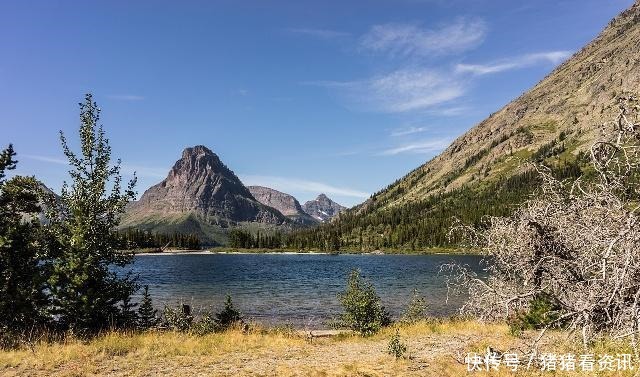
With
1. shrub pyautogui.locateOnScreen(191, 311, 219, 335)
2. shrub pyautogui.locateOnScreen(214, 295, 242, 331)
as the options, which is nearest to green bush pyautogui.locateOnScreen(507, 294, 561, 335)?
shrub pyautogui.locateOnScreen(191, 311, 219, 335)

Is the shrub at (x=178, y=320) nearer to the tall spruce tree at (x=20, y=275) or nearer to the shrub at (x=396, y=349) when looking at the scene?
the tall spruce tree at (x=20, y=275)

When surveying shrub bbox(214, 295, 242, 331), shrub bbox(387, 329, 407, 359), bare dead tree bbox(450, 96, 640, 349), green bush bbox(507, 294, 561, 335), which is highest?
bare dead tree bbox(450, 96, 640, 349)

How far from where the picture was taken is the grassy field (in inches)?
645

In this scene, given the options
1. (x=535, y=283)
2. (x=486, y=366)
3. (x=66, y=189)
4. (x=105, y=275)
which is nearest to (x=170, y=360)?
(x=105, y=275)

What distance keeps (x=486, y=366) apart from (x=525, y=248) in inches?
192

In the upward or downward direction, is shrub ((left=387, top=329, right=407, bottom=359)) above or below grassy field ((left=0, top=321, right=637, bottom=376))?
above

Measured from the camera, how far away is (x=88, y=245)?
22547 millimetres

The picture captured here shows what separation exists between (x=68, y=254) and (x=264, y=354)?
1108 cm

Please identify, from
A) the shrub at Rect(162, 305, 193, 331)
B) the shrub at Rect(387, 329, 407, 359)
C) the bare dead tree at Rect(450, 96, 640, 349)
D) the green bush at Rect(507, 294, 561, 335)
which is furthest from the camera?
the shrub at Rect(162, 305, 193, 331)

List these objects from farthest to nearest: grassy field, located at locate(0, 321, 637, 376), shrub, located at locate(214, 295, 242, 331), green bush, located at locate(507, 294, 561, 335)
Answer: shrub, located at locate(214, 295, 242, 331) < green bush, located at locate(507, 294, 561, 335) < grassy field, located at locate(0, 321, 637, 376)

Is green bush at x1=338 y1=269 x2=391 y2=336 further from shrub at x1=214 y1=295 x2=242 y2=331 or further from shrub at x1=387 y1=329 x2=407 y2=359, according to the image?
shrub at x1=387 y1=329 x2=407 y2=359

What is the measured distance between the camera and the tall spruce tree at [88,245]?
73.4 ft

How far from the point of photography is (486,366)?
15.9 meters

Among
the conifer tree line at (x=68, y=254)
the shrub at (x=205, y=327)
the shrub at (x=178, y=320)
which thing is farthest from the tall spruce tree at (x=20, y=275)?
the shrub at (x=205, y=327)
